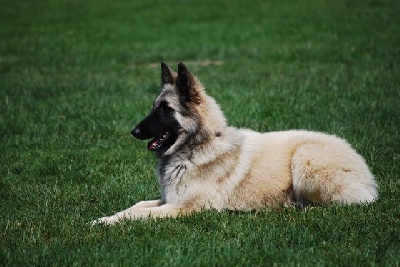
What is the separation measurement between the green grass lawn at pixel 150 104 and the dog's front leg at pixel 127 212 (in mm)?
196

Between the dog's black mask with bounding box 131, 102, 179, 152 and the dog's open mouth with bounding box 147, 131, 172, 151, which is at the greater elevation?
the dog's black mask with bounding box 131, 102, 179, 152

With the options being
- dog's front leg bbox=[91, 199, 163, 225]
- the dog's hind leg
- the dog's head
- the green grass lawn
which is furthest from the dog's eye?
the dog's hind leg

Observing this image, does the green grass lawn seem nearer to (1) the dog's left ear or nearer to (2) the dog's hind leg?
(2) the dog's hind leg

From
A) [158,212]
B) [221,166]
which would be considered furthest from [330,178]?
[158,212]

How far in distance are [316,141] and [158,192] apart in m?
2.01

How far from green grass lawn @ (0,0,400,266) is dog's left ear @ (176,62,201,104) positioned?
→ 49.7 inches

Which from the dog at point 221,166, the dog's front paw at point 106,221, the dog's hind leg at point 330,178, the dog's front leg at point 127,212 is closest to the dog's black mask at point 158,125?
the dog at point 221,166

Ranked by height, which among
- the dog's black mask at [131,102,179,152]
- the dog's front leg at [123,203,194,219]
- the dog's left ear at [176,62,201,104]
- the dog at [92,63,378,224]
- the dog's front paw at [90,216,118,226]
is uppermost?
the dog's left ear at [176,62,201,104]

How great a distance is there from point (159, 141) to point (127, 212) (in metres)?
0.85

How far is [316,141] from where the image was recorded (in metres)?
7.20

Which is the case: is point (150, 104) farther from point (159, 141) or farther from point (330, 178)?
point (330, 178)

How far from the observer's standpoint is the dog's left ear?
677cm

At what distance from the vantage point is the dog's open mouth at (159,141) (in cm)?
697

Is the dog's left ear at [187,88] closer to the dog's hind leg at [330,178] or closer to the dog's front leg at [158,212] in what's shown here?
the dog's front leg at [158,212]
